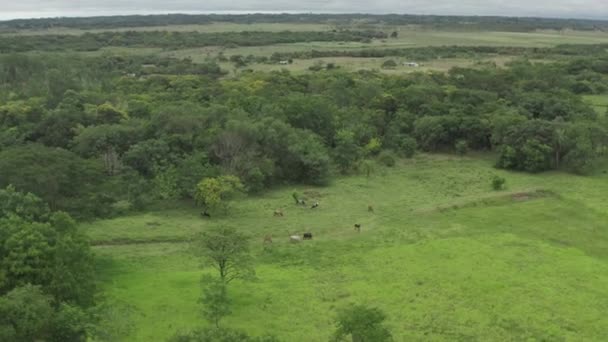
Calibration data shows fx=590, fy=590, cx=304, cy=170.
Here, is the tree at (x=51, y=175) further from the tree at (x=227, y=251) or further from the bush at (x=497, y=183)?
the bush at (x=497, y=183)

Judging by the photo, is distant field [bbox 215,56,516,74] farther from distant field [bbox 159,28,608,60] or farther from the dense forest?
distant field [bbox 159,28,608,60]

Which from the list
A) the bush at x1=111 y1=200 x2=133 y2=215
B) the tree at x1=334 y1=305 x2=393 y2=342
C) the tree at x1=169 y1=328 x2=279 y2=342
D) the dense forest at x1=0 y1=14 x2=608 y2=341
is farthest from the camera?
the bush at x1=111 y1=200 x2=133 y2=215

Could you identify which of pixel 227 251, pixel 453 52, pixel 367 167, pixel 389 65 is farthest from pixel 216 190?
pixel 453 52

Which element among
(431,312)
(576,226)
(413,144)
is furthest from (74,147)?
(576,226)

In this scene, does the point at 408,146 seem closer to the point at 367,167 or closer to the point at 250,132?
the point at 367,167

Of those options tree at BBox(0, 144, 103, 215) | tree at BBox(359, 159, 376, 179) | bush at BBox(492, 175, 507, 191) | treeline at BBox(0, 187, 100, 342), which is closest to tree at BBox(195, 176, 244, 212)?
tree at BBox(0, 144, 103, 215)
